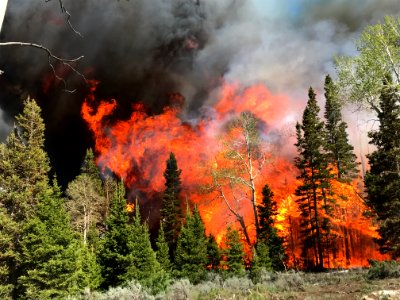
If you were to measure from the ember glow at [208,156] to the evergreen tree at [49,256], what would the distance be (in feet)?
78.5

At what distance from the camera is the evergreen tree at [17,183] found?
2818cm

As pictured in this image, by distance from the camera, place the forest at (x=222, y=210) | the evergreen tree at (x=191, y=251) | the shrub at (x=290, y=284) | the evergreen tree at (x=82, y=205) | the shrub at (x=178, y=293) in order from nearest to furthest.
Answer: the shrub at (x=178, y=293) → the shrub at (x=290, y=284) → the forest at (x=222, y=210) → the evergreen tree at (x=191, y=251) → the evergreen tree at (x=82, y=205)

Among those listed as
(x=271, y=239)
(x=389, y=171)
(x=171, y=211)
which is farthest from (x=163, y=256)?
(x=389, y=171)

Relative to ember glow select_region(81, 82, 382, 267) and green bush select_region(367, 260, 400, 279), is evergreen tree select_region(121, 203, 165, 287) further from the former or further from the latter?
ember glow select_region(81, 82, 382, 267)

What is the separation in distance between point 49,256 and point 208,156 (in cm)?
5046

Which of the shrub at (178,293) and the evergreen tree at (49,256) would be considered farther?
the evergreen tree at (49,256)

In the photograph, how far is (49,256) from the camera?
25.1 meters

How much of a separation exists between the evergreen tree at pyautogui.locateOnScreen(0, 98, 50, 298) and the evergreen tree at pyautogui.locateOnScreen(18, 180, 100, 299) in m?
2.43

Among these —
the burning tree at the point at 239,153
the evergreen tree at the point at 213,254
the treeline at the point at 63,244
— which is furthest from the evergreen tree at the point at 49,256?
the evergreen tree at the point at 213,254

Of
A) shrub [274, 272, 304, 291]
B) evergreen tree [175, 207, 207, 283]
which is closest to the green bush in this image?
shrub [274, 272, 304, 291]

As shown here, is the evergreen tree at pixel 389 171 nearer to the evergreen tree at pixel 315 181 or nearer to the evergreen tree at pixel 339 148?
the evergreen tree at pixel 315 181

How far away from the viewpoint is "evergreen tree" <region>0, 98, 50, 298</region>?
28.2m

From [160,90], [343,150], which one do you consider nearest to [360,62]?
[343,150]

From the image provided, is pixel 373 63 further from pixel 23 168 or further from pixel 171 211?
pixel 171 211
